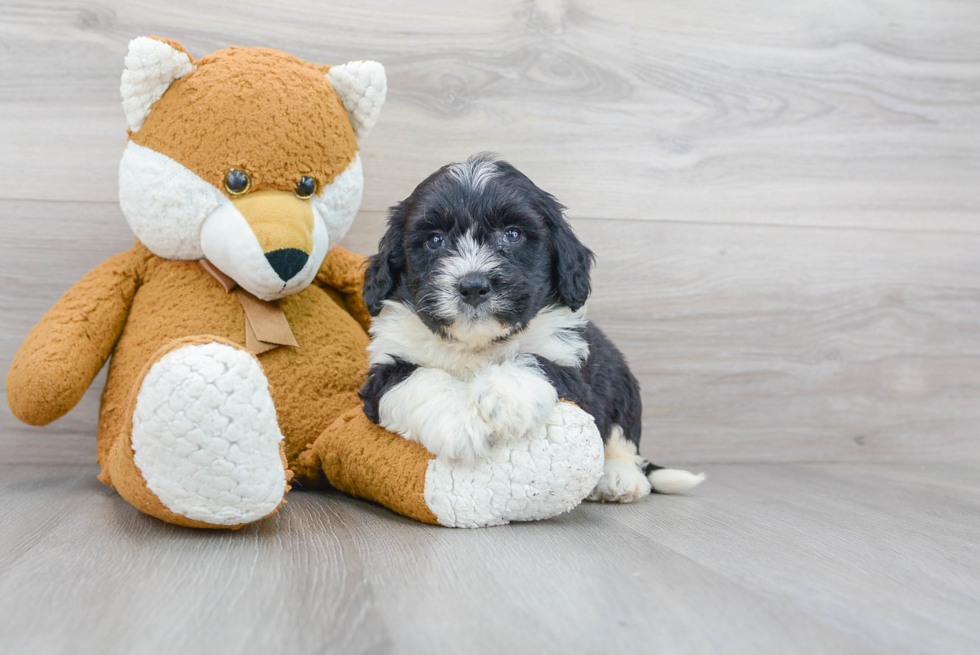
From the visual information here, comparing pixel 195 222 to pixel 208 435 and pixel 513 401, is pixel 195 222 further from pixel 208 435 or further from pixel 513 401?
pixel 513 401

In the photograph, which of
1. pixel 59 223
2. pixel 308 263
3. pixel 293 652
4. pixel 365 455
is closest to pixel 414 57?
pixel 308 263

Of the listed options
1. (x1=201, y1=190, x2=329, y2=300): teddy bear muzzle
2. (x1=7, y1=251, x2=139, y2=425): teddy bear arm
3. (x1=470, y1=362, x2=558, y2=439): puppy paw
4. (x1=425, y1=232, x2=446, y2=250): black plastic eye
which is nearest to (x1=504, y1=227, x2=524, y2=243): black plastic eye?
(x1=425, y1=232, x2=446, y2=250): black plastic eye

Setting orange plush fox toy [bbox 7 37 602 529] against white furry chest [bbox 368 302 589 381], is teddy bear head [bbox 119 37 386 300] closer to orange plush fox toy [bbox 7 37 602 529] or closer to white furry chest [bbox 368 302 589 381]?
orange plush fox toy [bbox 7 37 602 529]

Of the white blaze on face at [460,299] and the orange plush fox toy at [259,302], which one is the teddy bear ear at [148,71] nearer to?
the orange plush fox toy at [259,302]

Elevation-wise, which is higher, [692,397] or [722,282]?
[722,282]

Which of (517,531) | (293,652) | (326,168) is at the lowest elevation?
(517,531)

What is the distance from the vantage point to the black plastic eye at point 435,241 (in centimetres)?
157

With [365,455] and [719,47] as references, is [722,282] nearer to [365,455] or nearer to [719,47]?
[719,47]

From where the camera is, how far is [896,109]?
260cm

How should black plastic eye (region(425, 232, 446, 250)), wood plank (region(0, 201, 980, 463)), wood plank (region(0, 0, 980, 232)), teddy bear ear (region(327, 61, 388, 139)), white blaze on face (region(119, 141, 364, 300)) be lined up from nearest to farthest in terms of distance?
1. black plastic eye (region(425, 232, 446, 250))
2. white blaze on face (region(119, 141, 364, 300))
3. teddy bear ear (region(327, 61, 388, 139))
4. wood plank (region(0, 0, 980, 232))
5. wood plank (region(0, 201, 980, 463))

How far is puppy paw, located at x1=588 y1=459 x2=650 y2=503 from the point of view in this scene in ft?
6.00

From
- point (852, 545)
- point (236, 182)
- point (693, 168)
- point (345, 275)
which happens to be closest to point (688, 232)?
point (693, 168)

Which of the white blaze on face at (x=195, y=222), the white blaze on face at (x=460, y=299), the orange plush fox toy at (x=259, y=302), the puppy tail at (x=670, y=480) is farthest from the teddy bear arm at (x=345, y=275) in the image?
the puppy tail at (x=670, y=480)

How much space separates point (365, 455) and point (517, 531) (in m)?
0.37
